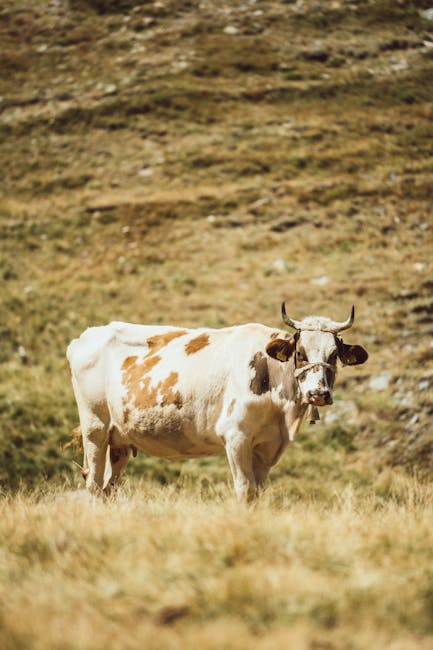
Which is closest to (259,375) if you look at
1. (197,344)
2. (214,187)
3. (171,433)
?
(197,344)

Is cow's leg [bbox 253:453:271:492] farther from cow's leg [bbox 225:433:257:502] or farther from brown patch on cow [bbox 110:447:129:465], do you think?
brown patch on cow [bbox 110:447:129:465]

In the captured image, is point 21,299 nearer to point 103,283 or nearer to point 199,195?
point 103,283

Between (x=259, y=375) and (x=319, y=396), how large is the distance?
2.72 feet

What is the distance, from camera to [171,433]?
7719 mm

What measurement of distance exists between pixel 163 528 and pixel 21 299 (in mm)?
13345

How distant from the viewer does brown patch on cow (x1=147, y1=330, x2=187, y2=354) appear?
8469 mm

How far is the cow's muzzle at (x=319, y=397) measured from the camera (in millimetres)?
6707

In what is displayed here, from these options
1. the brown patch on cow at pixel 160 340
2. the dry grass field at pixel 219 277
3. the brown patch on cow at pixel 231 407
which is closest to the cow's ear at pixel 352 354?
the brown patch on cow at pixel 231 407

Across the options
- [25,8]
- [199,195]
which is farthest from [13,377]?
[25,8]

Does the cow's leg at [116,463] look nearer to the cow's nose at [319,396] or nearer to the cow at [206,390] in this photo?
the cow at [206,390]

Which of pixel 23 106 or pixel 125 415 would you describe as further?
pixel 23 106

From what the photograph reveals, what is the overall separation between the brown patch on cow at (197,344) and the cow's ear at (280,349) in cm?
111

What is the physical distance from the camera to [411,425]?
13820 millimetres

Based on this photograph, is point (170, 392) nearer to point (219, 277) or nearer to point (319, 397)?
point (319, 397)
